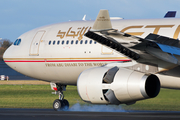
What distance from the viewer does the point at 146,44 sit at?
510 inches

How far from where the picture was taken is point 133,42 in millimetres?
12922

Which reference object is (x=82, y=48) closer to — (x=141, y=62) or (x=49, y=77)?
(x=49, y=77)

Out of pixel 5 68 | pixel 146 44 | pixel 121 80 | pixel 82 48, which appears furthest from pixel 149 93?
pixel 5 68

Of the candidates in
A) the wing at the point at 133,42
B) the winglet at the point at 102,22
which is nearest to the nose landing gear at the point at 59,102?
the wing at the point at 133,42

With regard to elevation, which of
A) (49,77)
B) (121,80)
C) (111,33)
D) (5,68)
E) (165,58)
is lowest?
(5,68)

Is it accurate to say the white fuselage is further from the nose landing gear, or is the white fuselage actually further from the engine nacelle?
the engine nacelle

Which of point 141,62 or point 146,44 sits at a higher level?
point 146,44

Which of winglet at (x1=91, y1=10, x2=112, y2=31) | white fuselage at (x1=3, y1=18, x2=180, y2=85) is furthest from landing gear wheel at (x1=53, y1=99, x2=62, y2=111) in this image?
winglet at (x1=91, y1=10, x2=112, y2=31)

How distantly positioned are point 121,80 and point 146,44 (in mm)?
1789

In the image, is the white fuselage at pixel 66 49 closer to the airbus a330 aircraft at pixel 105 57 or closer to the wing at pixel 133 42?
the airbus a330 aircraft at pixel 105 57

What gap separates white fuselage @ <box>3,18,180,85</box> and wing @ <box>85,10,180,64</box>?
2.81 meters

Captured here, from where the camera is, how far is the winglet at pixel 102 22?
12.1 m

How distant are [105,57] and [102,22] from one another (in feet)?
18.3

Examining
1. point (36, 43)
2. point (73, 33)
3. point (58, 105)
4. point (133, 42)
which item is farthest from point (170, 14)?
point (133, 42)
